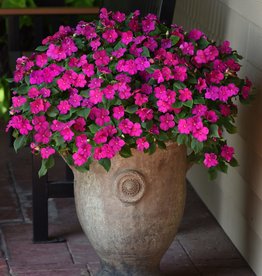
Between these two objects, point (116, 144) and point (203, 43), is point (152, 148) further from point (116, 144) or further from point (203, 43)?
point (203, 43)

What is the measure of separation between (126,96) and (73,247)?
1.06 metres

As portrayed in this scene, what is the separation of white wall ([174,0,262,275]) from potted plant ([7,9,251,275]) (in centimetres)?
32

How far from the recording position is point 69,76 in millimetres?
2914

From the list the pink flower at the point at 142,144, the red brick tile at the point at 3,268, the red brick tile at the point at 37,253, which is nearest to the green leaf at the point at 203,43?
the pink flower at the point at 142,144

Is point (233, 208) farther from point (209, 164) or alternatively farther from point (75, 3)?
point (75, 3)

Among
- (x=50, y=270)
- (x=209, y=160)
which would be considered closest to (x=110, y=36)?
(x=209, y=160)

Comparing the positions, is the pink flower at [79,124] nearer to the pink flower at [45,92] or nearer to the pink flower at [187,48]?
the pink flower at [45,92]

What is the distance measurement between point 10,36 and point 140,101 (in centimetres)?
233

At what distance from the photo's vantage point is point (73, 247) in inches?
144

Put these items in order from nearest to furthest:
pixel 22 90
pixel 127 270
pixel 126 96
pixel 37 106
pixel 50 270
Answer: pixel 126 96 < pixel 37 106 < pixel 22 90 < pixel 127 270 < pixel 50 270

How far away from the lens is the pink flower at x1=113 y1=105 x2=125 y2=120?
111 inches

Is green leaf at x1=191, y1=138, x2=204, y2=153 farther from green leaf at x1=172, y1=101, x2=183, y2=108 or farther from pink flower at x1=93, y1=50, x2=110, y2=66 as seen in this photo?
pink flower at x1=93, y1=50, x2=110, y2=66

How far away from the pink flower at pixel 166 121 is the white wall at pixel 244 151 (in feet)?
2.01

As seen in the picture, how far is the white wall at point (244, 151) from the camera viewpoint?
133 inches
